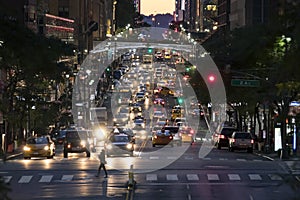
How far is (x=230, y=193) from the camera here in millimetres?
32906

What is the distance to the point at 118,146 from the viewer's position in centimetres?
5634

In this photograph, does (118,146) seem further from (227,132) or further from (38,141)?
(227,132)

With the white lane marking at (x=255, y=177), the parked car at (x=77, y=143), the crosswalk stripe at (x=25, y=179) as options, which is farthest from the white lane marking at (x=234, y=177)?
the parked car at (x=77, y=143)

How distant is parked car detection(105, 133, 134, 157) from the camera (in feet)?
184

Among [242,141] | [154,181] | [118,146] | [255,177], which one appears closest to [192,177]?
[154,181]

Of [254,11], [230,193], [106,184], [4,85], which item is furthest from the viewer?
[254,11]

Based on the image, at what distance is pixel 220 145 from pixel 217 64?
710 centimetres

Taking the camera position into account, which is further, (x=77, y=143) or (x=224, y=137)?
(x=224, y=137)

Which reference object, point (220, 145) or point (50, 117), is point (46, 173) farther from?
point (50, 117)

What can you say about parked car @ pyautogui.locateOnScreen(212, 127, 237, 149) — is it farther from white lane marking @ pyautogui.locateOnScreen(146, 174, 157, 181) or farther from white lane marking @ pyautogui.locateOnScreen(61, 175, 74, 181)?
white lane marking @ pyautogui.locateOnScreen(61, 175, 74, 181)

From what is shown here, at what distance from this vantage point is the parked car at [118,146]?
184 feet

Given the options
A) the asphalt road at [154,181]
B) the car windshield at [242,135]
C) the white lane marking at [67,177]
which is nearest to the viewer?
the asphalt road at [154,181]

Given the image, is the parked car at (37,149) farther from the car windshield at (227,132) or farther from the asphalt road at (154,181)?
the car windshield at (227,132)

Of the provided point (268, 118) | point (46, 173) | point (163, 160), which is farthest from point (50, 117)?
point (46, 173)
